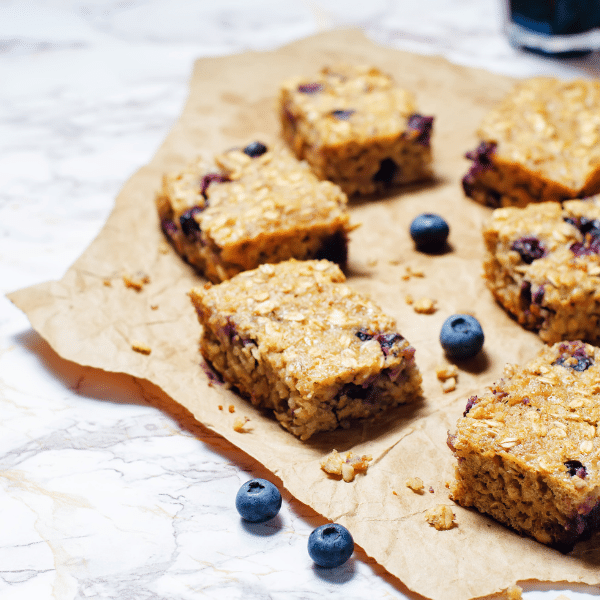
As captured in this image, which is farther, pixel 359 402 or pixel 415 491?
pixel 359 402

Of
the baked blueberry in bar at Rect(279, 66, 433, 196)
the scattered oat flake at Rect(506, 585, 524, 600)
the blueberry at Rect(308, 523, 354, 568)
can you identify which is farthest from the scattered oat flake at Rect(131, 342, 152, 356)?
the scattered oat flake at Rect(506, 585, 524, 600)

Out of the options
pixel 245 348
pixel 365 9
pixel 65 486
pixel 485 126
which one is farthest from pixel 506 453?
pixel 365 9

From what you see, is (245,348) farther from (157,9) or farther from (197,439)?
(157,9)

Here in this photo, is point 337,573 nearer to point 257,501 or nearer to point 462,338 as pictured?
point 257,501

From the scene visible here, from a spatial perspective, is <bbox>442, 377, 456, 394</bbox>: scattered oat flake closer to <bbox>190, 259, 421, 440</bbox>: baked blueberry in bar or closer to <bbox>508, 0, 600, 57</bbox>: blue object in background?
<bbox>190, 259, 421, 440</bbox>: baked blueberry in bar

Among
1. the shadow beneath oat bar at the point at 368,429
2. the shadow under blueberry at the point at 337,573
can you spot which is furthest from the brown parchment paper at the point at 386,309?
the shadow under blueberry at the point at 337,573

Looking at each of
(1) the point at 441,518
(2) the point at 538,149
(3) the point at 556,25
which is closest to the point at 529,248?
(2) the point at 538,149
